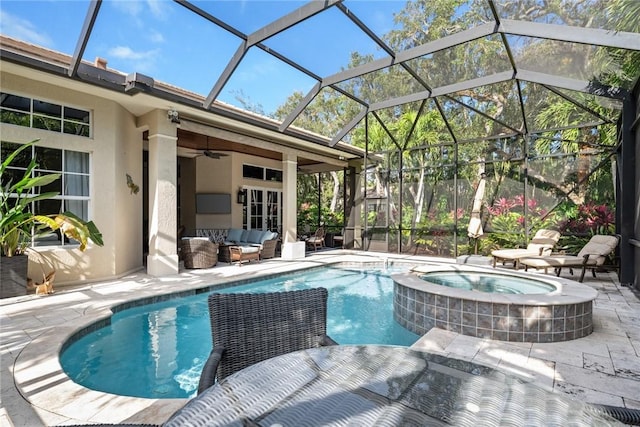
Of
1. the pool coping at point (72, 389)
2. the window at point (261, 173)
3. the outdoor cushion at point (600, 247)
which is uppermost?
the window at point (261, 173)

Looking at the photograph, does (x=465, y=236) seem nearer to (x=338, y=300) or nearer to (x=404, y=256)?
(x=404, y=256)

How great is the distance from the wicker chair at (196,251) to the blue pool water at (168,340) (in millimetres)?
1706

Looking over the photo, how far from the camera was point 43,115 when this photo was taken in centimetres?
550

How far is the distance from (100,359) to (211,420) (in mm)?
3193

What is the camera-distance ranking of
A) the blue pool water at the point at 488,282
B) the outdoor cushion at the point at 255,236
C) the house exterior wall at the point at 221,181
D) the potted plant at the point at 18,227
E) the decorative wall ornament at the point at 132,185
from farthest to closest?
the house exterior wall at the point at 221,181 → the outdoor cushion at the point at 255,236 → the decorative wall ornament at the point at 132,185 → the potted plant at the point at 18,227 → the blue pool water at the point at 488,282

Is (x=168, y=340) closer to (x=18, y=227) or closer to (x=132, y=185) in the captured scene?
(x=18, y=227)

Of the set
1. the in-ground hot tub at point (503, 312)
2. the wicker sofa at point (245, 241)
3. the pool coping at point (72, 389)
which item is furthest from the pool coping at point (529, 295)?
the wicker sofa at point (245, 241)

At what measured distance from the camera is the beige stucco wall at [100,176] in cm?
540

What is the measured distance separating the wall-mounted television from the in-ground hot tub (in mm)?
7624

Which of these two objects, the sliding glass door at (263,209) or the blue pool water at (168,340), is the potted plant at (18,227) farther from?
the sliding glass door at (263,209)

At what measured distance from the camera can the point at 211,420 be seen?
0.92 meters

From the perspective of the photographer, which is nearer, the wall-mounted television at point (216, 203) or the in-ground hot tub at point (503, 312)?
the in-ground hot tub at point (503, 312)

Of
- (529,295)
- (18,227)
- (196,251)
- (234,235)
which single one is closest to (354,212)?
(234,235)

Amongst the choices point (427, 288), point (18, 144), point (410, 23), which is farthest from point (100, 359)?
point (410, 23)
